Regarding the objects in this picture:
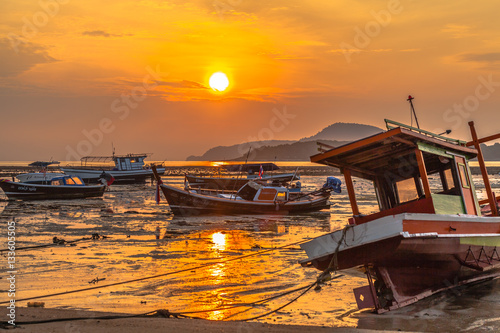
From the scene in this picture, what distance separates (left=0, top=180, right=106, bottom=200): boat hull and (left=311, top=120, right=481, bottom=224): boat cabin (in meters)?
33.4

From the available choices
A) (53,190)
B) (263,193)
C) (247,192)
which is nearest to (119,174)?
(53,190)

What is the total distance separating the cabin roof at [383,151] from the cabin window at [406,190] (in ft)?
1.52

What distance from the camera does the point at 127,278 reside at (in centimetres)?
1250

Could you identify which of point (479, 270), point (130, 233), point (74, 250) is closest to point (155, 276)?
point (74, 250)

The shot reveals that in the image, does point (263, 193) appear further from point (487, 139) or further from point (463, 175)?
point (463, 175)

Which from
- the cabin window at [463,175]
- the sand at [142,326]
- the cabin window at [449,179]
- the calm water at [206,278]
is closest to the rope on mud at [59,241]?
the calm water at [206,278]

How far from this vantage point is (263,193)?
102 ft

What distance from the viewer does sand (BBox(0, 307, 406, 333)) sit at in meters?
7.73

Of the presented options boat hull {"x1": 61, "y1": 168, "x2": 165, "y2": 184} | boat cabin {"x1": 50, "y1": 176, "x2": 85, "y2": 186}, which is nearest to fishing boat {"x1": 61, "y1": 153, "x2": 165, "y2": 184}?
boat hull {"x1": 61, "y1": 168, "x2": 165, "y2": 184}

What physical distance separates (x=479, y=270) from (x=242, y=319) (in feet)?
19.6

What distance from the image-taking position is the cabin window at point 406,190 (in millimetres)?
12070

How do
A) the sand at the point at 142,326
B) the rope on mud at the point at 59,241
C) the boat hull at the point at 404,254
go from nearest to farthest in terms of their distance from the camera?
the sand at the point at 142,326 < the boat hull at the point at 404,254 < the rope on mud at the point at 59,241

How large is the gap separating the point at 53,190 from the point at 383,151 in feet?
115

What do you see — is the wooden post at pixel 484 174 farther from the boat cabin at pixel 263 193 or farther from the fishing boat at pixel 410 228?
the boat cabin at pixel 263 193
